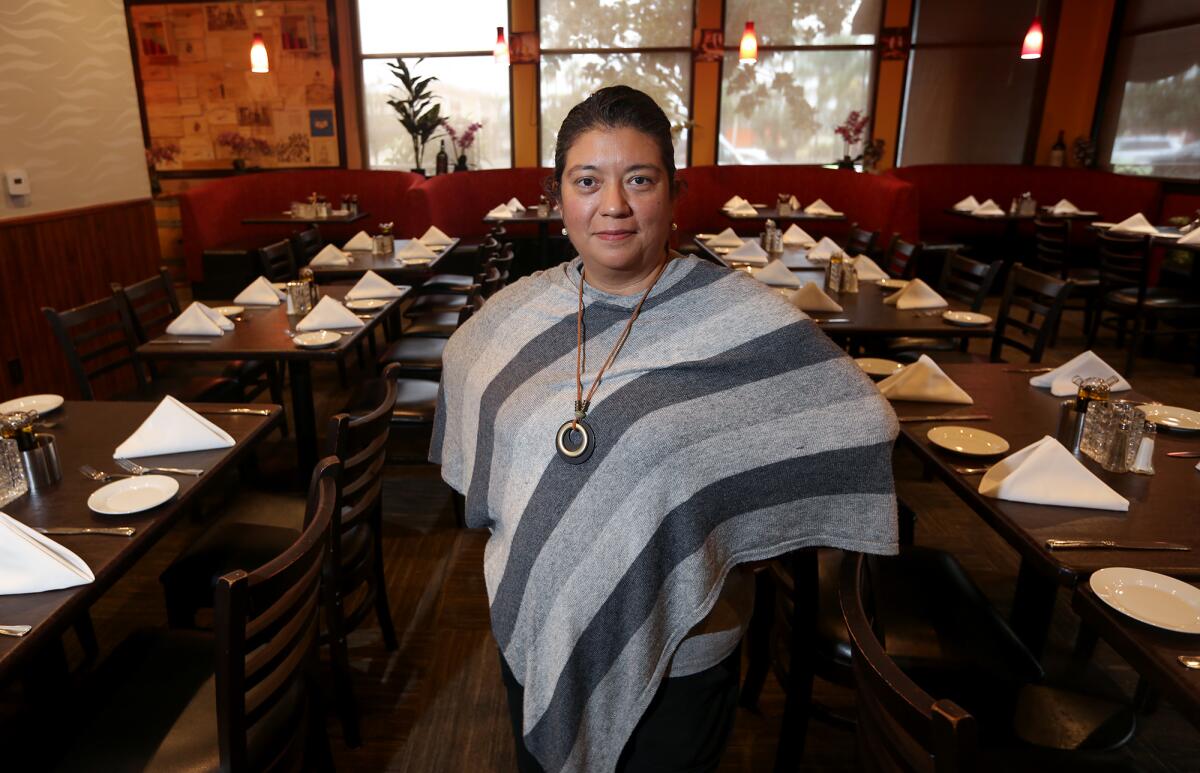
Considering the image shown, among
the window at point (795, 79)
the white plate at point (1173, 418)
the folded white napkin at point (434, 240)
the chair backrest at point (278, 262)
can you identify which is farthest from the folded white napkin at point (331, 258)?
the window at point (795, 79)

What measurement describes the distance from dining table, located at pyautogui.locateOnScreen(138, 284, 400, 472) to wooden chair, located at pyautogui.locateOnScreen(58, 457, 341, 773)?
41.4 inches

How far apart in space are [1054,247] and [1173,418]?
15.9 feet

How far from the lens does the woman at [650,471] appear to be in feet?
3.40

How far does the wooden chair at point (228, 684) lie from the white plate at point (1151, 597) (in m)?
1.33

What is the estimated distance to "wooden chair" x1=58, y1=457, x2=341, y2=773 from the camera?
115 cm

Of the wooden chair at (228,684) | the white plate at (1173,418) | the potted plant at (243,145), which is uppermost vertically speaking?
the potted plant at (243,145)

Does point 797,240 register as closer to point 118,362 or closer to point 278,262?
point 278,262

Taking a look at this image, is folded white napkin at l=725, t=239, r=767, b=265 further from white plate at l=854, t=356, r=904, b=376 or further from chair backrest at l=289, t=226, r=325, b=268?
chair backrest at l=289, t=226, r=325, b=268

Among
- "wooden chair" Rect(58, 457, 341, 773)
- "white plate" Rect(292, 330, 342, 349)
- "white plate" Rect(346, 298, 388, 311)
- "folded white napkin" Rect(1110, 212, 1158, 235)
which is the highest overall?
"folded white napkin" Rect(1110, 212, 1158, 235)

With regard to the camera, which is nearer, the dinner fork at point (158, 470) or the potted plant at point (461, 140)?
the dinner fork at point (158, 470)

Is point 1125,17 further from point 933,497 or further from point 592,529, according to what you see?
point 592,529

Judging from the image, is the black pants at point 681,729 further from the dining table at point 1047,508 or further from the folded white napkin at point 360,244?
the folded white napkin at point 360,244

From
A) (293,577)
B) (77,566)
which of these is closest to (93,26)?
(77,566)

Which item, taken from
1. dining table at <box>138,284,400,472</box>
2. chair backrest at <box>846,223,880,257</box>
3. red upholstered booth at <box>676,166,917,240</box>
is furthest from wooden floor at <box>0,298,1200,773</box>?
red upholstered booth at <box>676,166,917,240</box>
